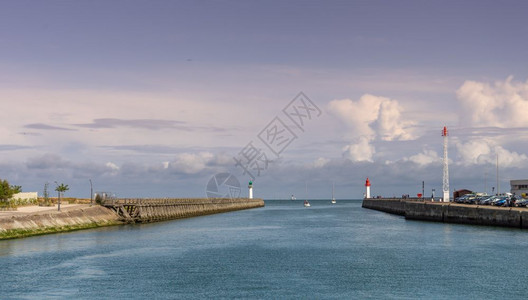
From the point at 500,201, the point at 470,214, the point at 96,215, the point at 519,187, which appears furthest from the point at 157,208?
the point at 519,187

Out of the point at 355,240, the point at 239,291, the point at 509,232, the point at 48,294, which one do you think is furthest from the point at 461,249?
the point at 48,294

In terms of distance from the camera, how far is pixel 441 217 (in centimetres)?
10225

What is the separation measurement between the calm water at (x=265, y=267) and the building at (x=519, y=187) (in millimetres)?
74632

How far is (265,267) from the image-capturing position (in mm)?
46312

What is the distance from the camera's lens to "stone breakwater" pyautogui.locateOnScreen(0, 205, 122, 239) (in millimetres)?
64375

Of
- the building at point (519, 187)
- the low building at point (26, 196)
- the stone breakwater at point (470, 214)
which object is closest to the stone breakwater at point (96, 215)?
the low building at point (26, 196)

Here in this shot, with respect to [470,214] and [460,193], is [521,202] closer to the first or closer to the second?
[470,214]

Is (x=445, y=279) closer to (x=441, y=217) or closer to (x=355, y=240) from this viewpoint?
(x=355, y=240)

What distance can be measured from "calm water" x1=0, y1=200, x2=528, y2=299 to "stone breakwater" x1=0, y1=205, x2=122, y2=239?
3.10 m

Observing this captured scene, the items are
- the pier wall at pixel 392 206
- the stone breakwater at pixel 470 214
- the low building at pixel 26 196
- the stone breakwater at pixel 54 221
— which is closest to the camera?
the stone breakwater at pixel 54 221

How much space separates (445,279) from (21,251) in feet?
129

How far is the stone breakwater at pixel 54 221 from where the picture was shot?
2534 inches

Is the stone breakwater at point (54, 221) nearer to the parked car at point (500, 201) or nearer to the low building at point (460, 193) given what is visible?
the parked car at point (500, 201)

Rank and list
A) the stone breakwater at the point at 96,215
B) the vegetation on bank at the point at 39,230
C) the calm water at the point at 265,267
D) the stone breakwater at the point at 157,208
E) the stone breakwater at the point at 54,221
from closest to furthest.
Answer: the calm water at the point at 265,267 → the vegetation on bank at the point at 39,230 → the stone breakwater at the point at 54,221 → the stone breakwater at the point at 96,215 → the stone breakwater at the point at 157,208
